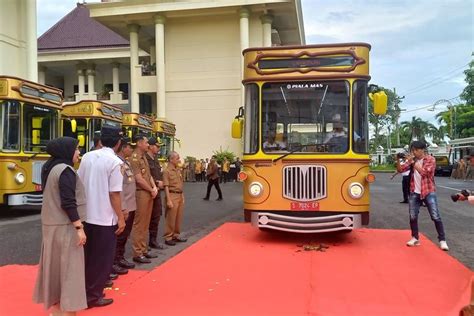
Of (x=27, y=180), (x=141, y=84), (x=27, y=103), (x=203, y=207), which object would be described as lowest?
(x=203, y=207)

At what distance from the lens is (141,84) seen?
116 feet

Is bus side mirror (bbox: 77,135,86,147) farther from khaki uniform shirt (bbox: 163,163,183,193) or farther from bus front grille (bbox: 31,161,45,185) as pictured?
khaki uniform shirt (bbox: 163,163,183,193)

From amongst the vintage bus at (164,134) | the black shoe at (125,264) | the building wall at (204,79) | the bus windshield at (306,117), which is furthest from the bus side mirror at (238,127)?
the building wall at (204,79)

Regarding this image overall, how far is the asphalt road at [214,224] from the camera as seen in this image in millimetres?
8242

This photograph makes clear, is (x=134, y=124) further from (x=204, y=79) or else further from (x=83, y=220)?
(x=83, y=220)

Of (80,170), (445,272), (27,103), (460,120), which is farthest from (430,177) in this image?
(460,120)

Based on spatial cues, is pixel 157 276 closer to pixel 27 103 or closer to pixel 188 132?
pixel 27 103

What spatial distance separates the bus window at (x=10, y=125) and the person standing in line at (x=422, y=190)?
926 cm

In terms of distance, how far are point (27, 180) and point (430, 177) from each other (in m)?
9.49

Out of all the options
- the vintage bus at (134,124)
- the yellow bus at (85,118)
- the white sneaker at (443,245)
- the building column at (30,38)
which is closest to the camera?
the white sneaker at (443,245)

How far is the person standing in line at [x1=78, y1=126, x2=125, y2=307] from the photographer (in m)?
5.21

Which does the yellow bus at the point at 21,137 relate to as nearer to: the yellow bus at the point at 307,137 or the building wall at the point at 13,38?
the yellow bus at the point at 307,137

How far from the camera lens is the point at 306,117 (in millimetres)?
8758

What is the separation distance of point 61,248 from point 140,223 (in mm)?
3000
